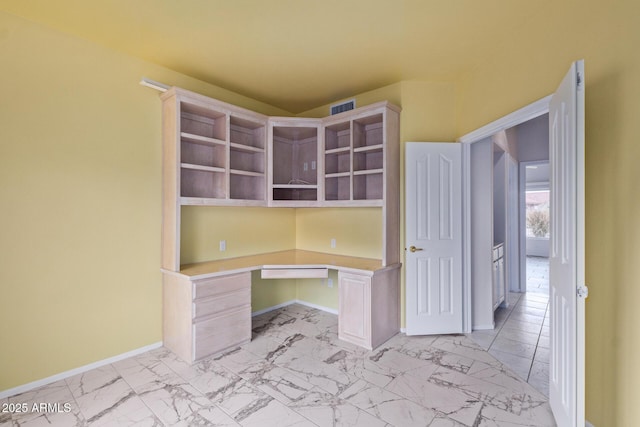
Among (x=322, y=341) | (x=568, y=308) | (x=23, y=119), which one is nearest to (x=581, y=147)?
(x=568, y=308)

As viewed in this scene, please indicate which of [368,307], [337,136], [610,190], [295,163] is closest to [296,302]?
[368,307]

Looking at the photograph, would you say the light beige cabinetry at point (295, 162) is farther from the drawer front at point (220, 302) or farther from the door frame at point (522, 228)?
the door frame at point (522, 228)

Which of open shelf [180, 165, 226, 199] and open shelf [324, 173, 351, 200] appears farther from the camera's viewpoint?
open shelf [324, 173, 351, 200]

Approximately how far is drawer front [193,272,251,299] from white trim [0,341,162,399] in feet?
2.76

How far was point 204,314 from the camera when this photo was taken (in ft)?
8.87

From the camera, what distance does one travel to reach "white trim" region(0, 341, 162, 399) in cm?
221

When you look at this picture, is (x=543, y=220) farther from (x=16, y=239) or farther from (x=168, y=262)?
(x=16, y=239)

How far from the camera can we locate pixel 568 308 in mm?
1622

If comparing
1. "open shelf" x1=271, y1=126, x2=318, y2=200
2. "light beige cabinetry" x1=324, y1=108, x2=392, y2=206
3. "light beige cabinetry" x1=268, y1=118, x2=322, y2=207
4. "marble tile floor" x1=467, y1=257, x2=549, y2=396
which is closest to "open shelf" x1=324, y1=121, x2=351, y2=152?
"light beige cabinetry" x1=324, y1=108, x2=392, y2=206

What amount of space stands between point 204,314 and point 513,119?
10.4 ft

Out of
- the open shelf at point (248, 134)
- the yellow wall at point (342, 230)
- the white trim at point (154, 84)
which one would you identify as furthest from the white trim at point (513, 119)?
the white trim at point (154, 84)

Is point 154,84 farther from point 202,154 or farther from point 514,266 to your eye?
point 514,266

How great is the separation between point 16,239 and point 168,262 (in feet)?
3.53

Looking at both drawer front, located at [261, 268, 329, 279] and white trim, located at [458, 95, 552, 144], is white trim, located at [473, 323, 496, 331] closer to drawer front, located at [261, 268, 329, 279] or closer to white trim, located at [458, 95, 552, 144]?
drawer front, located at [261, 268, 329, 279]
